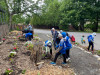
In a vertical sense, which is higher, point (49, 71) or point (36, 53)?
point (36, 53)

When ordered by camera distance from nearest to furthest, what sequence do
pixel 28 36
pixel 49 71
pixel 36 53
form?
pixel 49 71
pixel 36 53
pixel 28 36

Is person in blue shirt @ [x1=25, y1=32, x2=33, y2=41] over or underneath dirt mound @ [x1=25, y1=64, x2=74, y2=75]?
over

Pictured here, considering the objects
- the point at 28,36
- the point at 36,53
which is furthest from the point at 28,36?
the point at 36,53

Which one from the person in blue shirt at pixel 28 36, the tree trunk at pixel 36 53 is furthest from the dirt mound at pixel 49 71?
the person in blue shirt at pixel 28 36

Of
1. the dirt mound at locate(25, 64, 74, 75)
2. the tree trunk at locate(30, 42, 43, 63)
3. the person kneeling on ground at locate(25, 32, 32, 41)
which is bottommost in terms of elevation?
the dirt mound at locate(25, 64, 74, 75)

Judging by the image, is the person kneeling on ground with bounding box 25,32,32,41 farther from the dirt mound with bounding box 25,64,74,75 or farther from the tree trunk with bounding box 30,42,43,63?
the dirt mound with bounding box 25,64,74,75

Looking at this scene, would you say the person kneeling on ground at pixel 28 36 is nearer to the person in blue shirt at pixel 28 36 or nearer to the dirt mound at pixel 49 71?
the person in blue shirt at pixel 28 36

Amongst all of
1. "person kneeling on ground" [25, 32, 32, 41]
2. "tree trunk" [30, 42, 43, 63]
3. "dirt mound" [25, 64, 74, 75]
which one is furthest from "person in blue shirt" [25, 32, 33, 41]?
"dirt mound" [25, 64, 74, 75]

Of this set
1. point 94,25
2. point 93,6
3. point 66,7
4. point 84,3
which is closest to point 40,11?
point 66,7

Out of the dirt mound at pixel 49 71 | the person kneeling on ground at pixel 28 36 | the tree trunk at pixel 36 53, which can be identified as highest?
the person kneeling on ground at pixel 28 36

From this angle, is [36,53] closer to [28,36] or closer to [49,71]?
[49,71]

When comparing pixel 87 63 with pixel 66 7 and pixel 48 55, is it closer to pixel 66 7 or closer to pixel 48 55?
pixel 48 55

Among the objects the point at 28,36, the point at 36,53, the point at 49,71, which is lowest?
the point at 49,71

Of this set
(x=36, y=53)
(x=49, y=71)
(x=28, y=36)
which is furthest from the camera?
(x=28, y=36)
